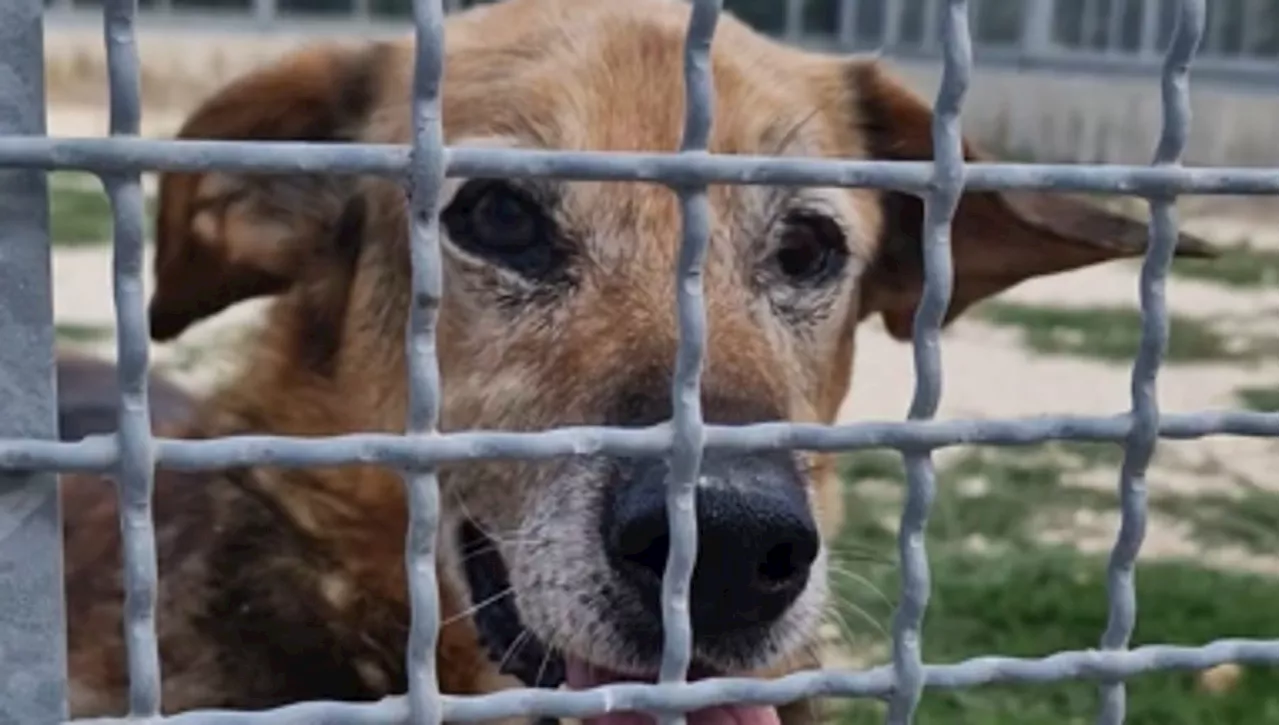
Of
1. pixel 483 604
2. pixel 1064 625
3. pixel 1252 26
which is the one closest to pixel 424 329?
pixel 483 604

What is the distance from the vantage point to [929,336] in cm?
121

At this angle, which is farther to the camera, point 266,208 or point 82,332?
point 82,332

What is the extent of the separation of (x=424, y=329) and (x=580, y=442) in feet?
0.38

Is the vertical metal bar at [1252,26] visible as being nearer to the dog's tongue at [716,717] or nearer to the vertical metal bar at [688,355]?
the dog's tongue at [716,717]

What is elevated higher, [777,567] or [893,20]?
[777,567]

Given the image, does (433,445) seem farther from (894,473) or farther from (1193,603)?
(894,473)

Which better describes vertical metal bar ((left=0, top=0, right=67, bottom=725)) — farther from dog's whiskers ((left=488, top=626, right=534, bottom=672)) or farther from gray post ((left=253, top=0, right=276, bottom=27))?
gray post ((left=253, top=0, right=276, bottom=27))

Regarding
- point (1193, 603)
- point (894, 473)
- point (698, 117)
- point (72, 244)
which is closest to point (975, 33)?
point (72, 244)

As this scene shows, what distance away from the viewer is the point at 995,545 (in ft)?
13.4

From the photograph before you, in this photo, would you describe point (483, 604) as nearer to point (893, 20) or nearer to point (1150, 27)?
point (1150, 27)

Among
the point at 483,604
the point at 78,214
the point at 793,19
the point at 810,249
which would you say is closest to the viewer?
the point at 483,604

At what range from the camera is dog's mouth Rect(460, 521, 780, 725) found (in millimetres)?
1756

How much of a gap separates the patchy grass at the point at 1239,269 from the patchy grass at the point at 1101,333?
87cm

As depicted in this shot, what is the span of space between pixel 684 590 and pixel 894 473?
3558mm
